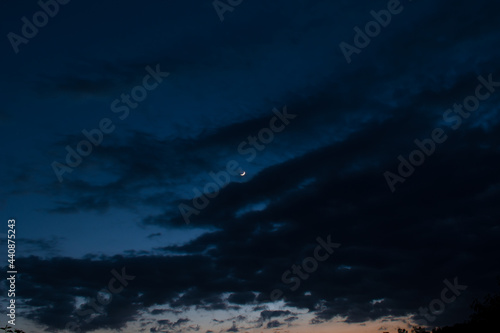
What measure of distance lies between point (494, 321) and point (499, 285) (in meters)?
4.28

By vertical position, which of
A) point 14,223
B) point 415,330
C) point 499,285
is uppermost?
point 14,223

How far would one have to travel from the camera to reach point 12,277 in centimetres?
2784

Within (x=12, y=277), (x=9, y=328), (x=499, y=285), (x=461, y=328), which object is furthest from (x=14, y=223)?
(x=499, y=285)

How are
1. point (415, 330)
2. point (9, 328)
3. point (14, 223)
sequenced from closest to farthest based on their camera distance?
1. point (9, 328)
2. point (14, 223)
3. point (415, 330)

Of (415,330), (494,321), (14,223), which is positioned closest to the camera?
(494,321)

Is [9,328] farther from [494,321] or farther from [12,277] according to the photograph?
[494,321]

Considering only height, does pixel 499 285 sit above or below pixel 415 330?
above

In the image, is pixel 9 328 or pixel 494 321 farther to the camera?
pixel 494 321

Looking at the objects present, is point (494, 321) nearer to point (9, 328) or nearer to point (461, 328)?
point (461, 328)

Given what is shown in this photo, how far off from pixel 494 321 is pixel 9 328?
25.5 metres

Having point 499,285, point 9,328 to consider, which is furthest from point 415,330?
point 9,328

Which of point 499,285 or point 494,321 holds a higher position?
point 499,285

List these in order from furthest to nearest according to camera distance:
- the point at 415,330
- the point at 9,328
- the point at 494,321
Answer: the point at 415,330 → the point at 494,321 → the point at 9,328

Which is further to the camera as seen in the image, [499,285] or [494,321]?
[499,285]
